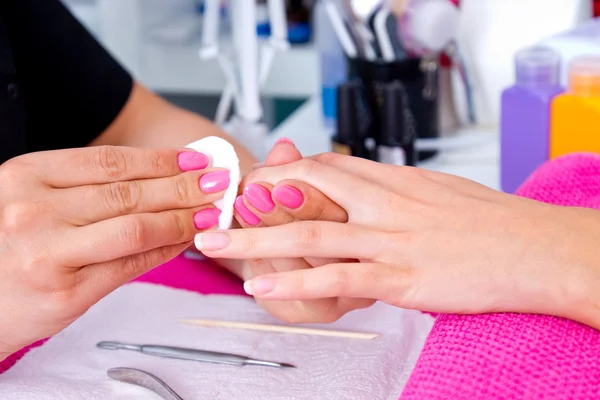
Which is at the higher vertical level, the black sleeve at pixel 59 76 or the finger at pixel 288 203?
the black sleeve at pixel 59 76

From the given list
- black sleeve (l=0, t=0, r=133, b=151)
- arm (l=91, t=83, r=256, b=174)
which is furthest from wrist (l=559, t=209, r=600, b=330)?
black sleeve (l=0, t=0, r=133, b=151)

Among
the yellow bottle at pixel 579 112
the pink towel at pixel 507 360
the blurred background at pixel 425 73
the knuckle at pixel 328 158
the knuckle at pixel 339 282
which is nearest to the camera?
the pink towel at pixel 507 360

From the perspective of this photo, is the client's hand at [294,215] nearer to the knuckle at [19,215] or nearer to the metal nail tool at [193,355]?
the metal nail tool at [193,355]

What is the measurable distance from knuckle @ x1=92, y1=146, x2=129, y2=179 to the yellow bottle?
0.53 metres

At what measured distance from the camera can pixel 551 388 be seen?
0.52 metres

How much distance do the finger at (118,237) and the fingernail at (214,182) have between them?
0.04m

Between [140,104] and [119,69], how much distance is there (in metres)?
0.05

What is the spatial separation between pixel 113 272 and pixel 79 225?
5 cm

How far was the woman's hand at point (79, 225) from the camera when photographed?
61cm

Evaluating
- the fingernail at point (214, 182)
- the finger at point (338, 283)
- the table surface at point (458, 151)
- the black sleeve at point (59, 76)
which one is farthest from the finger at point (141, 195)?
the table surface at point (458, 151)

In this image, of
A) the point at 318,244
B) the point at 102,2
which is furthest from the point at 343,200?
the point at 102,2

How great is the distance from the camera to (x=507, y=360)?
54 centimetres

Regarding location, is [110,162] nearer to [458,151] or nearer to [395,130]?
[395,130]

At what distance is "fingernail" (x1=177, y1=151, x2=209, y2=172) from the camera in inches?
27.2
